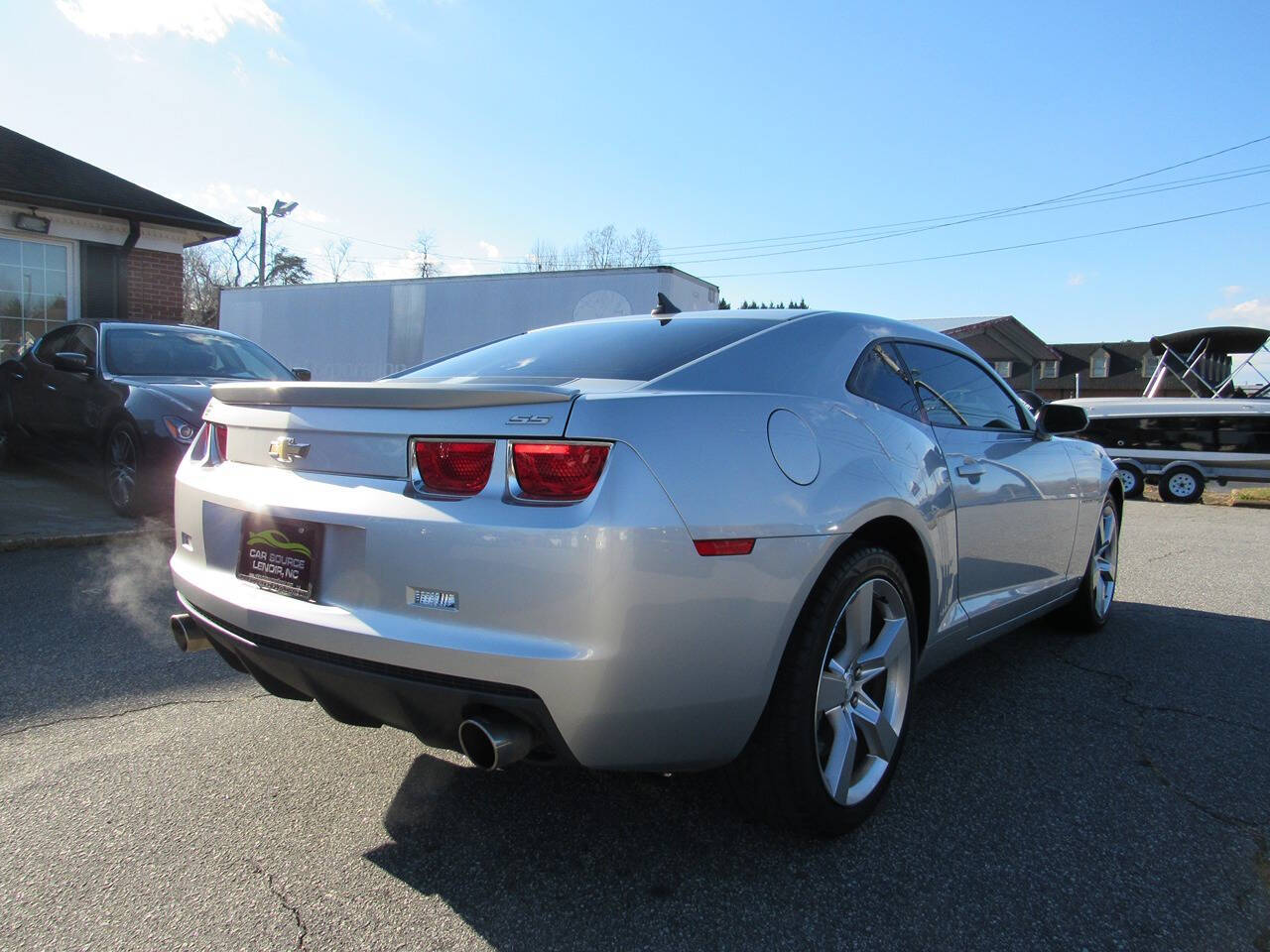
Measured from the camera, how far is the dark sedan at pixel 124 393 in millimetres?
6008

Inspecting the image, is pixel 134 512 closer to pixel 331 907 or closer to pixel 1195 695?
pixel 331 907

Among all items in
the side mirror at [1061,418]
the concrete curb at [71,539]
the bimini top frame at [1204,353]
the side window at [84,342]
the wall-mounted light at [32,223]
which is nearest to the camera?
the side mirror at [1061,418]

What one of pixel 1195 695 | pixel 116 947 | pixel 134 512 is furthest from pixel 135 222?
pixel 1195 695

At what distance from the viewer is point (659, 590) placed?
191cm

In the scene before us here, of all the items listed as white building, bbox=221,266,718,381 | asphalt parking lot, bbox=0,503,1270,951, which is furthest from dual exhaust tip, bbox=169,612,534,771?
white building, bbox=221,266,718,381

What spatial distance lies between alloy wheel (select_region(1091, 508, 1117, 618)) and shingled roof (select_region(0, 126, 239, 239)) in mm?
10644

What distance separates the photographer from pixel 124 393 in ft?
20.6

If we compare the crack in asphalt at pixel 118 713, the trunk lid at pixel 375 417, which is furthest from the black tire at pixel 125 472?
the trunk lid at pixel 375 417

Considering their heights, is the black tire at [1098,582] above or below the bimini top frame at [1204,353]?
below

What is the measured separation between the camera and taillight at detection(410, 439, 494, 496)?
79.3 inches

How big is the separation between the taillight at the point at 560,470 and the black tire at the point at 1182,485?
16752mm

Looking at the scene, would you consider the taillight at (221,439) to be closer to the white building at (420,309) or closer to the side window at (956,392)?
the side window at (956,392)

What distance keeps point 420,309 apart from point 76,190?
6.48 meters

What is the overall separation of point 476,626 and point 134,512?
5.43 meters
